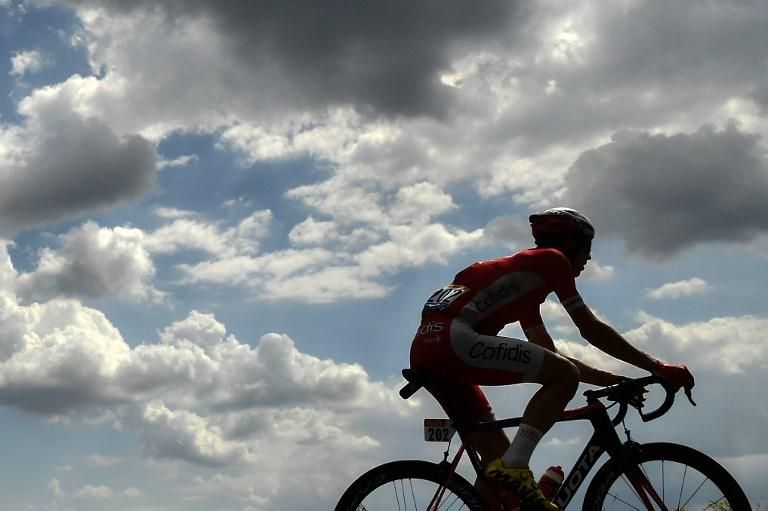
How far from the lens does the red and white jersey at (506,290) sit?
6879mm

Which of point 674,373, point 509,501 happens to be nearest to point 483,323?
point 509,501

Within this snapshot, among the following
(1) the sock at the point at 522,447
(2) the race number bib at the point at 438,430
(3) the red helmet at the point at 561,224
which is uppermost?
(3) the red helmet at the point at 561,224

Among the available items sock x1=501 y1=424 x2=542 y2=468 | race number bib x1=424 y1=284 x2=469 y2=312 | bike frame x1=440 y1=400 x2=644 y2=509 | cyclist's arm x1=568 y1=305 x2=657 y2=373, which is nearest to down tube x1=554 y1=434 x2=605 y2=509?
bike frame x1=440 y1=400 x2=644 y2=509

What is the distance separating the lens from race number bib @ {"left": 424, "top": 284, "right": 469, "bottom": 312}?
6.91 metres

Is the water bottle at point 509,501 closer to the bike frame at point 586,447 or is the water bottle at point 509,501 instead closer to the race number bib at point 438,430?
the bike frame at point 586,447

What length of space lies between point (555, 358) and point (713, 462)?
1508mm

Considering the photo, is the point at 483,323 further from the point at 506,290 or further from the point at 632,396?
the point at 632,396

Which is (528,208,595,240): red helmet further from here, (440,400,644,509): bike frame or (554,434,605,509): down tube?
(554,434,605,509): down tube

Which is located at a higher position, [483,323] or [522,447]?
[483,323]

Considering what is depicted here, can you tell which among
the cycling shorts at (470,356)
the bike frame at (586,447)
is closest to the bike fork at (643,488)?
the bike frame at (586,447)

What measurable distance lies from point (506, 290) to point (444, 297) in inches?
19.1

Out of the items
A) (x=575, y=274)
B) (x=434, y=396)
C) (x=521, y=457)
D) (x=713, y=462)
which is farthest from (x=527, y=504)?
(x=575, y=274)

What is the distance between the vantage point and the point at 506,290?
691 centimetres

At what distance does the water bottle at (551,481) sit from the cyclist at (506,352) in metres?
0.41
